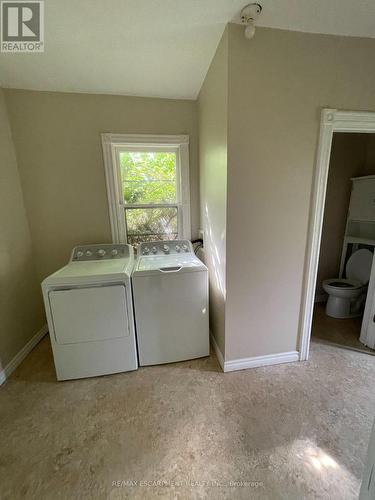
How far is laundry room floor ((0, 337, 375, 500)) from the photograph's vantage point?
1.03 metres

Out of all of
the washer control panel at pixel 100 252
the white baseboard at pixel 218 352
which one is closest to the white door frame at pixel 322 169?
the white baseboard at pixel 218 352

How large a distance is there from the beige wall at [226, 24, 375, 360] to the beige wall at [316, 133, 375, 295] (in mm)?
1157

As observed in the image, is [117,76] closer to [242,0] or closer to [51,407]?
[242,0]

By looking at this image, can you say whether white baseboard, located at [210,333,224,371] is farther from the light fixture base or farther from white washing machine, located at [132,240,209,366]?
the light fixture base

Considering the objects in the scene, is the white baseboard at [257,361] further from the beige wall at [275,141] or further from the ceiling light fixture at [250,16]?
the ceiling light fixture at [250,16]

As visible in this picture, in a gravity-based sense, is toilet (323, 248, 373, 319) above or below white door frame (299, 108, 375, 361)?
below

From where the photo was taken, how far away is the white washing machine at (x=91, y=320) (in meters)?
1.53

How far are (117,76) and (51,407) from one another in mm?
2629

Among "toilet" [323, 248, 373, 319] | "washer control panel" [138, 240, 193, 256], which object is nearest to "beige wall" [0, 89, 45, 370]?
"washer control panel" [138, 240, 193, 256]

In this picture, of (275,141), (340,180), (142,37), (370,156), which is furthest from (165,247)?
(370,156)

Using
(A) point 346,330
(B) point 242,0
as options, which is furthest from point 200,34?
(A) point 346,330

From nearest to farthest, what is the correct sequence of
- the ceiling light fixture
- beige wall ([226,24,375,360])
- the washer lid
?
the ceiling light fixture
beige wall ([226,24,375,360])
the washer lid

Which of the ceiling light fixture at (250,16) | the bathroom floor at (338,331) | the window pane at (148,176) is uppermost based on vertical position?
the ceiling light fixture at (250,16)

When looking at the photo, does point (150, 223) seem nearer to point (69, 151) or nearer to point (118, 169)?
point (118, 169)
